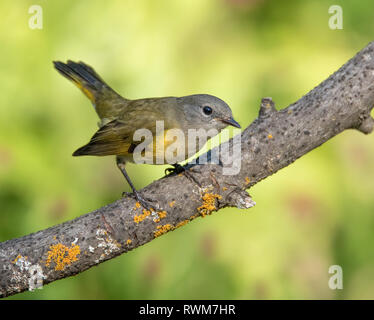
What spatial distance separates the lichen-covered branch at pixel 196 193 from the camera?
296cm

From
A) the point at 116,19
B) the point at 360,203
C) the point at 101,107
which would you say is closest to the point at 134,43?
the point at 116,19

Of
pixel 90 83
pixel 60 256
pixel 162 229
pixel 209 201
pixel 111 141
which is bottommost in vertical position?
pixel 60 256

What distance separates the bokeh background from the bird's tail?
3.0 inches

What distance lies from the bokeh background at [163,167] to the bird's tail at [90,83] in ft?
0.25

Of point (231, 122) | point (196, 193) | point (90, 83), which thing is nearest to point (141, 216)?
point (196, 193)

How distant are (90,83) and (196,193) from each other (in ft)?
5.63

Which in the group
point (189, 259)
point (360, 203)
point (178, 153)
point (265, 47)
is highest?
point (265, 47)

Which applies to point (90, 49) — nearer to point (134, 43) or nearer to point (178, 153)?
point (134, 43)

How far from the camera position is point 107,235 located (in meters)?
3.03

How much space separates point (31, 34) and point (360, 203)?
3.04 m

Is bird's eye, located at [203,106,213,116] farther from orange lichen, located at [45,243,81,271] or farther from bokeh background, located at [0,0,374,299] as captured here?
orange lichen, located at [45,243,81,271]

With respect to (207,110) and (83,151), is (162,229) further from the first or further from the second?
(207,110)

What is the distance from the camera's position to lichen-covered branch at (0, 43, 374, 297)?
9.71 feet

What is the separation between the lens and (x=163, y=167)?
13.6 ft
